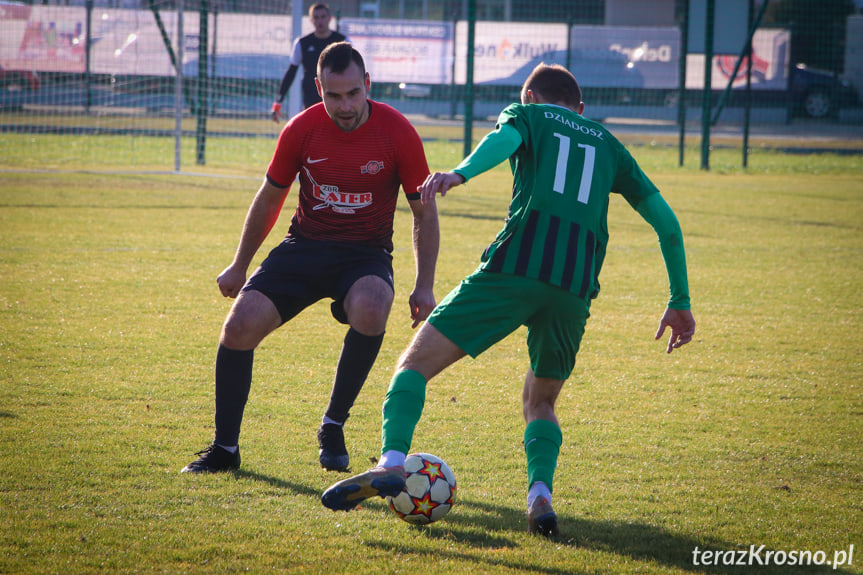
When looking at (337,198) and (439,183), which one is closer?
(439,183)

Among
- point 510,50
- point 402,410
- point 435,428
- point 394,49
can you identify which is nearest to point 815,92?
point 510,50

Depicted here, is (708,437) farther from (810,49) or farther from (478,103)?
(810,49)

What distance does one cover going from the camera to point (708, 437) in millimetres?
4434

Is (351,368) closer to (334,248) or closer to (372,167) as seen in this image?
(334,248)

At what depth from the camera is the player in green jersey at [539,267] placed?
3115mm

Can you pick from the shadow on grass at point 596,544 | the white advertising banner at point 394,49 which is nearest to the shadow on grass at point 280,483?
the shadow on grass at point 596,544

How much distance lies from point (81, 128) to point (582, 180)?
61.9ft

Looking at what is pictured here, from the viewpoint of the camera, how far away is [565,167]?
3.19m

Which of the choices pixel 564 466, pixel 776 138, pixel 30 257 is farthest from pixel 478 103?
pixel 564 466

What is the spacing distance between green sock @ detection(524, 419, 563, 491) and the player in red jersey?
782 millimetres

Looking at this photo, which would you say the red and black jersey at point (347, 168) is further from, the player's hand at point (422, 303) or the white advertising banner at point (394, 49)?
the white advertising banner at point (394, 49)

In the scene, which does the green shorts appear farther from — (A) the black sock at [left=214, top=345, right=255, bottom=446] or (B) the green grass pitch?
(A) the black sock at [left=214, top=345, right=255, bottom=446]

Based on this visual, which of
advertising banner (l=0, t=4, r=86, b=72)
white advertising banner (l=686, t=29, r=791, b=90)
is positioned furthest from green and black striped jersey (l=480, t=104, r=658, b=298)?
white advertising banner (l=686, t=29, r=791, b=90)

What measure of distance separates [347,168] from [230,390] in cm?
110
